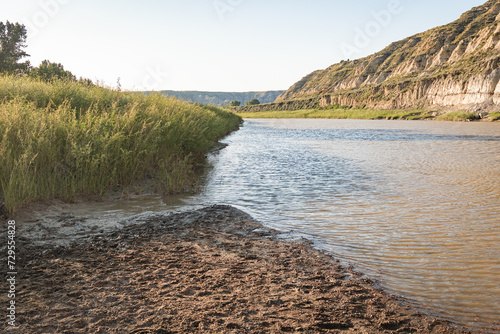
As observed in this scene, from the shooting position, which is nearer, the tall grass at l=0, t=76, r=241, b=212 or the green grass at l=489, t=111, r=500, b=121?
the tall grass at l=0, t=76, r=241, b=212

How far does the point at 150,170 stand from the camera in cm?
1070

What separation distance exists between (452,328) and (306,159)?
45.9 ft

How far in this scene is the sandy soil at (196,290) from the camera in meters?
3.44

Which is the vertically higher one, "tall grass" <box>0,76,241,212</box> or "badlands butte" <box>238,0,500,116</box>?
"badlands butte" <box>238,0,500,116</box>

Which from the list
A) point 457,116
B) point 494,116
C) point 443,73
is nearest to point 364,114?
point 443,73

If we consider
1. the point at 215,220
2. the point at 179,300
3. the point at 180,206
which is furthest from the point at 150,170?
the point at 179,300

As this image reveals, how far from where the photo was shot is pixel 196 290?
4.12 metres

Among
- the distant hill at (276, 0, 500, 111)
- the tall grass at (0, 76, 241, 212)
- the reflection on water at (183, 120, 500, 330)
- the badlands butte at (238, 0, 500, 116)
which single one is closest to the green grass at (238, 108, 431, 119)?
the badlands butte at (238, 0, 500, 116)

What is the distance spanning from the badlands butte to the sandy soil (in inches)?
2375

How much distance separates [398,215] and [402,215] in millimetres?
79

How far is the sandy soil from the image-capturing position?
11.3 ft

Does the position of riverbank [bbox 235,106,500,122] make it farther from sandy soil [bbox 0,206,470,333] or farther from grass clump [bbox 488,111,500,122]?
sandy soil [bbox 0,206,470,333]

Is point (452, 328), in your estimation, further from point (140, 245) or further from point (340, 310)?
point (140, 245)

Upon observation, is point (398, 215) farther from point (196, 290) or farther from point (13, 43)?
point (13, 43)
